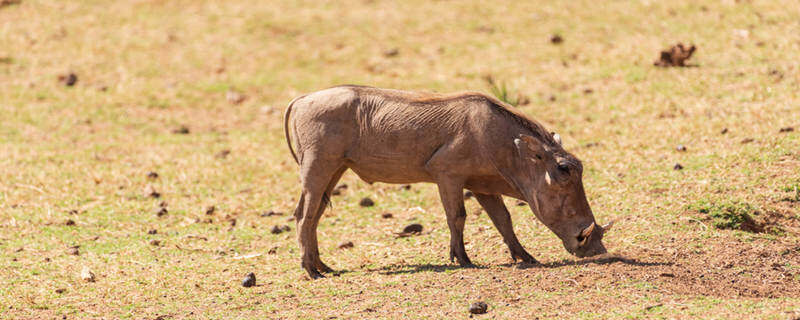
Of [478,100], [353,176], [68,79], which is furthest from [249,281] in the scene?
[68,79]

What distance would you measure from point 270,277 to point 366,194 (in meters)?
2.70

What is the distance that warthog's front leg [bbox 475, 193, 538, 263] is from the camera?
7309mm

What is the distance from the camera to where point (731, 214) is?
25.6 ft

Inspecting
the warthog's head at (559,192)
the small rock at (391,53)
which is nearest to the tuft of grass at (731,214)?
the warthog's head at (559,192)

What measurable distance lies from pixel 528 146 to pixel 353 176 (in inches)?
168

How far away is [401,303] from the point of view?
6.36 metres

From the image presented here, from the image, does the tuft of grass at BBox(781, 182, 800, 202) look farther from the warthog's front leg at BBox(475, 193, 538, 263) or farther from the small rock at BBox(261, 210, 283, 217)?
the small rock at BBox(261, 210, 283, 217)

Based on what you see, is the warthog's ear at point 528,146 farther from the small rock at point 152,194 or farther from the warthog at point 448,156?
the small rock at point 152,194

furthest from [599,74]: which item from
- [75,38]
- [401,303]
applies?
[75,38]

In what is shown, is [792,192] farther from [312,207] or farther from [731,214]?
[312,207]

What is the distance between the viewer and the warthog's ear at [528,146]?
22.6 ft

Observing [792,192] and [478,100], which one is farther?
[792,192]

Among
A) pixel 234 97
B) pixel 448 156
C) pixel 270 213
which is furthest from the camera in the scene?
pixel 234 97

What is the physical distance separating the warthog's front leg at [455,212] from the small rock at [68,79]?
9.70 metres
